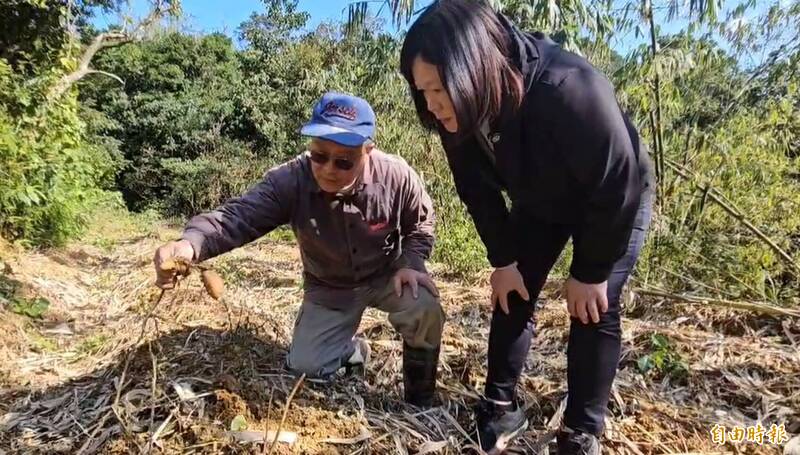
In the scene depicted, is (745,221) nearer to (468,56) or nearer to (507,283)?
(507,283)

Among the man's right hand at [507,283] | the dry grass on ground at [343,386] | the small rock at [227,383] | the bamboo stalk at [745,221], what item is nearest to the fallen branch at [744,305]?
the dry grass on ground at [343,386]

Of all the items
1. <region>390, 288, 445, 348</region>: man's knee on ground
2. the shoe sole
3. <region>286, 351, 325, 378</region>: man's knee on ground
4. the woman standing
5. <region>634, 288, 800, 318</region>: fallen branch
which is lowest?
the shoe sole

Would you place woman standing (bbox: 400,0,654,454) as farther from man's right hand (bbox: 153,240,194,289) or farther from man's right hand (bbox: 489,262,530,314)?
man's right hand (bbox: 153,240,194,289)

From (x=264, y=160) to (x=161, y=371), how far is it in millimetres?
11734

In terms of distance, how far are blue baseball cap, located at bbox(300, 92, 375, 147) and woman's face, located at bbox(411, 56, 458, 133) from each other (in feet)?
1.81

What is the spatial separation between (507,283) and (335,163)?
74cm

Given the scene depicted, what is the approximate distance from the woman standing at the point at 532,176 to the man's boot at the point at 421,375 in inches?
11.6

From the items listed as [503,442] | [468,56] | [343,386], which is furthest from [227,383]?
[468,56]

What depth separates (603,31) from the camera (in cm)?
357

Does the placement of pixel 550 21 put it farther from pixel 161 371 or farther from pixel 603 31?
pixel 161 371

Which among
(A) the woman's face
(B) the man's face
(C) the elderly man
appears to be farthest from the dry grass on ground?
(A) the woman's face

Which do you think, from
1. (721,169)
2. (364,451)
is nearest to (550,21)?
(721,169)

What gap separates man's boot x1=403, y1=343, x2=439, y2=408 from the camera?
224 cm

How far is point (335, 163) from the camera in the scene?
2.11 m
